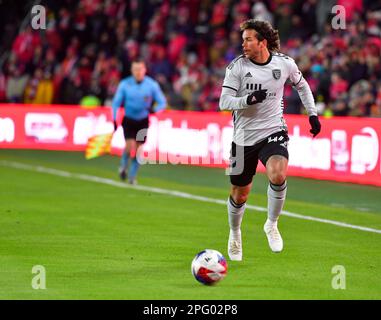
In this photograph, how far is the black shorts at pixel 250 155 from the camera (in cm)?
1185

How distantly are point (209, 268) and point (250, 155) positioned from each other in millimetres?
1923

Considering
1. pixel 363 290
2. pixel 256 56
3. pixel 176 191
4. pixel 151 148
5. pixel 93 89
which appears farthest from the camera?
pixel 93 89

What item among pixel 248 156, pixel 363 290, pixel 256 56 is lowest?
pixel 363 290

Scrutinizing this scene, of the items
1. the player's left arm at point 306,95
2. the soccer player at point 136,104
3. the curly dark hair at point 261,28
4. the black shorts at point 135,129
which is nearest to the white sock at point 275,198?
the player's left arm at point 306,95

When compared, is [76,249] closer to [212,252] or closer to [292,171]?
[212,252]

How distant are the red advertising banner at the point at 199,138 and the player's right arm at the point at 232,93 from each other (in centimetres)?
812

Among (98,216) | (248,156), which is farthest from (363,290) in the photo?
(98,216)

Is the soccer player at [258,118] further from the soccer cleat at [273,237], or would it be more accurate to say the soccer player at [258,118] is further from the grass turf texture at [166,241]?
the grass turf texture at [166,241]

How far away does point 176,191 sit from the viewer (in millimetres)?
20109

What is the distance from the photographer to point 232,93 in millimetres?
11750

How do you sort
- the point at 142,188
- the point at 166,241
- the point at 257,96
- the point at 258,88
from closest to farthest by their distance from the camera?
the point at 257,96, the point at 258,88, the point at 166,241, the point at 142,188

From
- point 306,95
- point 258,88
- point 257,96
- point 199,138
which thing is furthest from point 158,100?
point 257,96

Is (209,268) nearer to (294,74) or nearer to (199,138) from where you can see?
(294,74)
